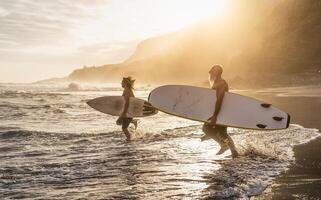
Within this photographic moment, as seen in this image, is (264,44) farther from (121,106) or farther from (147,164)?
(147,164)

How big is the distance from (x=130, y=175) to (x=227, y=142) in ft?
9.14

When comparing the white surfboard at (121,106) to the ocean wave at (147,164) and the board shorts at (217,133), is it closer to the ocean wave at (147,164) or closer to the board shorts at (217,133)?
the ocean wave at (147,164)

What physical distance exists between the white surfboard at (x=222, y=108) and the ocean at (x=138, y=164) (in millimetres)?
801

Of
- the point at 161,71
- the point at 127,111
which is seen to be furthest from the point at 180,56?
the point at 127,111

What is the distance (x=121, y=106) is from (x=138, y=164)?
646 centimetres

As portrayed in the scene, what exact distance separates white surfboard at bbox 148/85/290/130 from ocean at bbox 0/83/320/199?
0.80 metres

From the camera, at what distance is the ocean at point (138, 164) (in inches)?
302

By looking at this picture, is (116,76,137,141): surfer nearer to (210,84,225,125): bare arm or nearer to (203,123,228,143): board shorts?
(203,123,228,143): board shorts

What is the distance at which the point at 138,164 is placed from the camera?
33.3 feet

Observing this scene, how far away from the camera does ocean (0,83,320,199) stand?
7680 millimetres

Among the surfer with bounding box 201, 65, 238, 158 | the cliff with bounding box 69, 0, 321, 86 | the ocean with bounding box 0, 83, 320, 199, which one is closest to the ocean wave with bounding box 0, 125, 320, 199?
the ocean with bounding box 0, 83, 320, 199

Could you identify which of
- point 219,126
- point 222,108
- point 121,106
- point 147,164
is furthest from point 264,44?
point 147,164

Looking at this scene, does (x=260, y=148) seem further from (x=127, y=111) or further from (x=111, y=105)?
(x=111, y=105)

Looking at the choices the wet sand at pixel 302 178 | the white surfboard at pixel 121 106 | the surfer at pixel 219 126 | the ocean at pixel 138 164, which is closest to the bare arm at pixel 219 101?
the surfer at pixel 219 126
